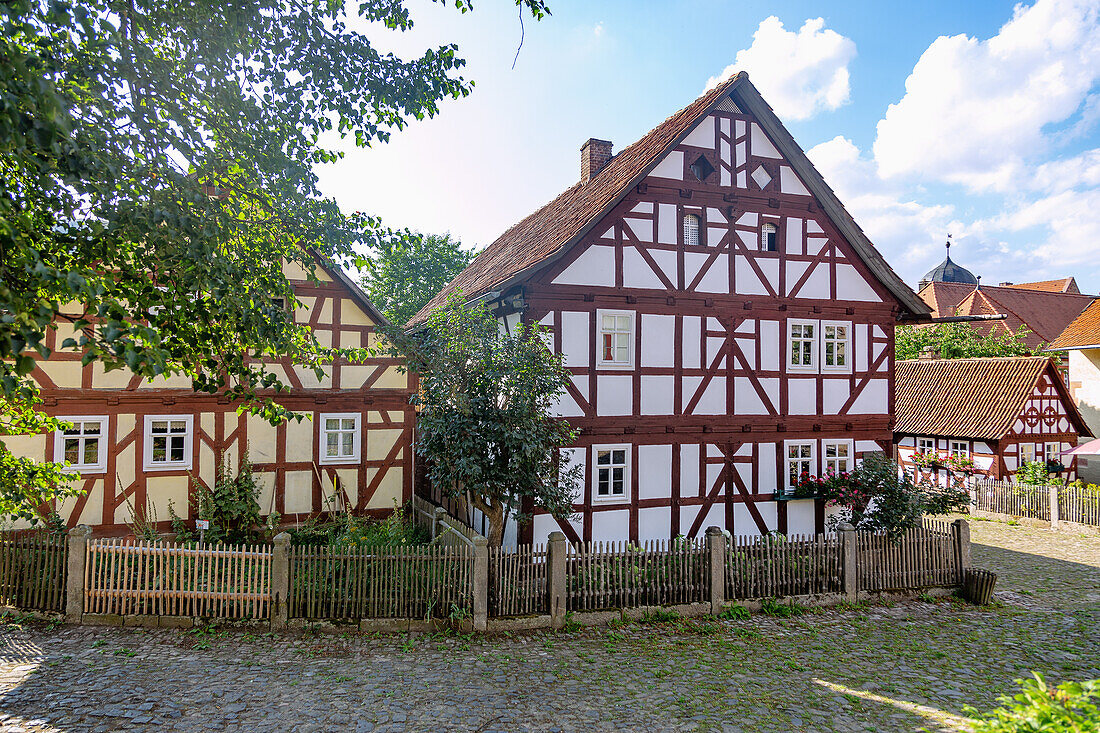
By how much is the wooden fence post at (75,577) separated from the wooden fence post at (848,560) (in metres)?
12.7

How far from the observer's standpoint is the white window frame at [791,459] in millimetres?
14391

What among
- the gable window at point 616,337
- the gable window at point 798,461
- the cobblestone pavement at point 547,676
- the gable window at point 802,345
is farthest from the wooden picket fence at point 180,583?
the gable window at point 802,345

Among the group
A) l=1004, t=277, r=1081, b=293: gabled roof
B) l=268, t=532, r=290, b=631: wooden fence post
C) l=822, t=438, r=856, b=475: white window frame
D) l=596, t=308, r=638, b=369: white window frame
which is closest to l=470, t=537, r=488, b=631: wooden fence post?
l=268, t=532, r=290, b=631: wooden fence post

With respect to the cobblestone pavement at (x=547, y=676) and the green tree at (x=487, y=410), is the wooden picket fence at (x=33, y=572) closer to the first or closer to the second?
the cobblestone pavement at (x=547, y=676)

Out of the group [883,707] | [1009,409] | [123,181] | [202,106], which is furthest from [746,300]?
[1009,409]

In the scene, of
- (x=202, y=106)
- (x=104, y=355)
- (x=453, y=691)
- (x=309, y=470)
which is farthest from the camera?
(x=309, y=470)

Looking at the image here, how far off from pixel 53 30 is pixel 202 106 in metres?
1.28

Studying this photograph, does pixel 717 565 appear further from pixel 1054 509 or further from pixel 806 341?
pixel 1054 509

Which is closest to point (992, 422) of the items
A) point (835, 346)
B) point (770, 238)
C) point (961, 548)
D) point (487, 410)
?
point (835, 346)

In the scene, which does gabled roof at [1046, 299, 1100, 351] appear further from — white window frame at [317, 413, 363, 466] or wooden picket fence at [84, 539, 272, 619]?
wooden picket fence at [84, 539, 272, 619]

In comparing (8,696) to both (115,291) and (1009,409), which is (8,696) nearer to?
(115,291)

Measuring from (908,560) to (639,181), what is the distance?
919 cm

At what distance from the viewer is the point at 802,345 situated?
14.9 m

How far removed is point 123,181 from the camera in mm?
5285
